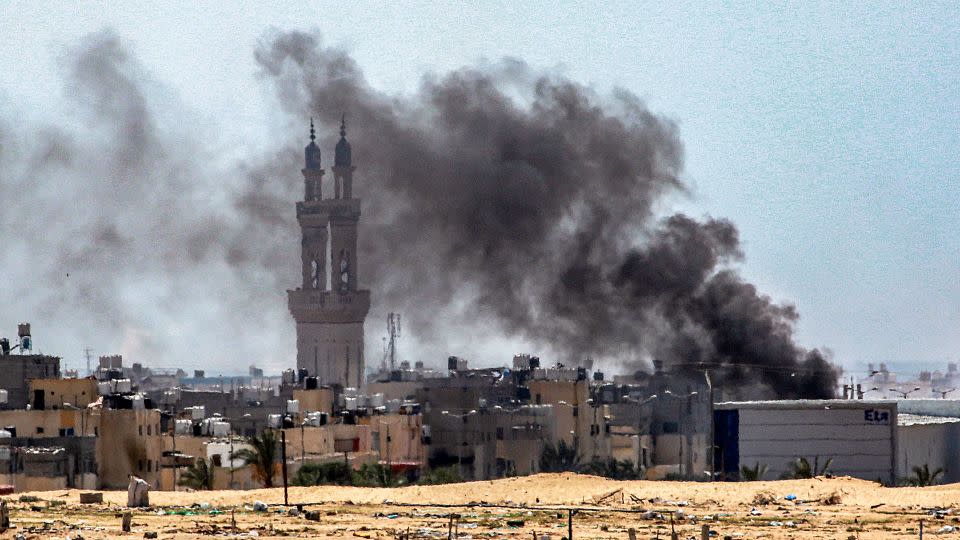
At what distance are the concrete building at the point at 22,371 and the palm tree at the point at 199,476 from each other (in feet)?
54.7

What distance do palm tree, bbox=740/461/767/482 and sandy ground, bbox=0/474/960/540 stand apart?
9.92 m

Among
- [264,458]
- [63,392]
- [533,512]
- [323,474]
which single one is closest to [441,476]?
[323,474]

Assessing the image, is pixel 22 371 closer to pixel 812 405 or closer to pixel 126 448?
pixel 126 448

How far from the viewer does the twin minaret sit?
457ft

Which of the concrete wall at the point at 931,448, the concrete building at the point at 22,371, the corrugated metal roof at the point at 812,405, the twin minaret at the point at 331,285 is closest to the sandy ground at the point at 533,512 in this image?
the corrugated metal roof at the point at 812,405

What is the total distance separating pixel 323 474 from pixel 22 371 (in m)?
23.3

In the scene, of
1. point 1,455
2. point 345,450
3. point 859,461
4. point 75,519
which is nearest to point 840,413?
point 859,461

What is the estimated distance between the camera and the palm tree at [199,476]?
227 ft

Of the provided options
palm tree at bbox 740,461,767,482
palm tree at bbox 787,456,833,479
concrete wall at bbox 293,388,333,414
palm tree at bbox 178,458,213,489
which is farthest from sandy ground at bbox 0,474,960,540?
concrete wall at bbox 293,388,333,414

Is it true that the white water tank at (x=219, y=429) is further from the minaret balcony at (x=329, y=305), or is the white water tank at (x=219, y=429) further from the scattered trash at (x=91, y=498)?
the minaret balcony at (x=329, y=305)

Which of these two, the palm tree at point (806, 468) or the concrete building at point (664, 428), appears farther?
the concrete building at point (664, 428)

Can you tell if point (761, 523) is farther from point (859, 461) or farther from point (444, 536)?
point (859, 461)

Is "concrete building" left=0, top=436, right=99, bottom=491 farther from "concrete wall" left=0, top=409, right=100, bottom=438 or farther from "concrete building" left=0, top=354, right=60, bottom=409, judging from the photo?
"concrete building" left=0, top=354, right=60, bottom=409

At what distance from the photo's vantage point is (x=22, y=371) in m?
89.8
